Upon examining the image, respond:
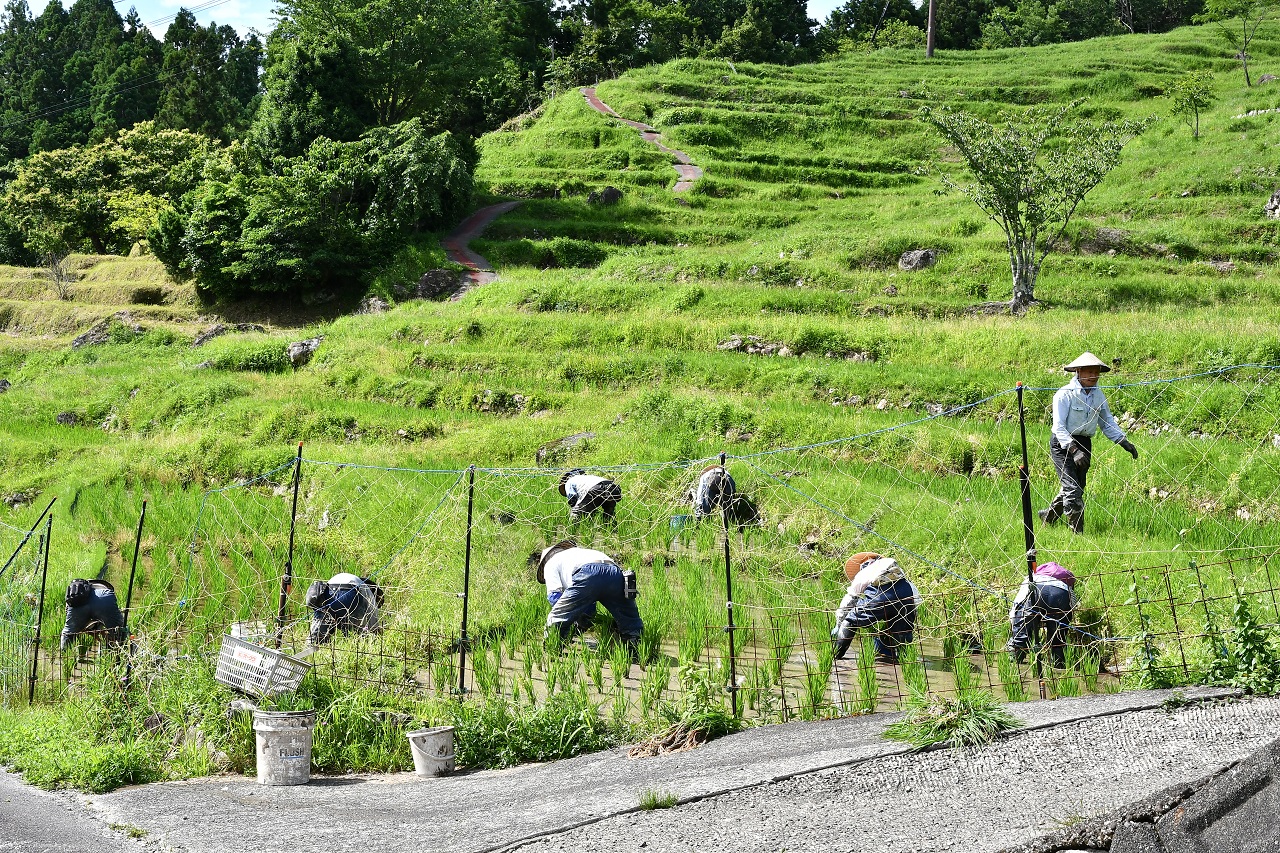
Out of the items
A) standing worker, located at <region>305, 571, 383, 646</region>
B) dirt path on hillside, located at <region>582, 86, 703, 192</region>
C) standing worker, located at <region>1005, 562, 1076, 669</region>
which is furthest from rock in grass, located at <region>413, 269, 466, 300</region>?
standing worker, located at <region>1005, 562, 1076, 669</region>

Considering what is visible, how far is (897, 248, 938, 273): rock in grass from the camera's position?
2522 centimetres

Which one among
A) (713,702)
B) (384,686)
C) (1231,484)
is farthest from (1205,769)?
(1231,484)

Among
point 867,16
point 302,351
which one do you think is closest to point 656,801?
point 302,351

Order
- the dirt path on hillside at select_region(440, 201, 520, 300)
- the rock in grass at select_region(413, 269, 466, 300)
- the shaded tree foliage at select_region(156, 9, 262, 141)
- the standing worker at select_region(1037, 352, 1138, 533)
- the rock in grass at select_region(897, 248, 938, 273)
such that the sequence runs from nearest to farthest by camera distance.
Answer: the standing worker at select_region(1037, 352, 1138, 533) < the rock in grass at select_region(897, 248, 938, 273) < the rock in grass at select_region(413, 269, 466, 300) < the dirt path on hillside at select_region(440, 201, 520, 300) < the shaded tree foliage at select_region(156, 9, 262, 141)

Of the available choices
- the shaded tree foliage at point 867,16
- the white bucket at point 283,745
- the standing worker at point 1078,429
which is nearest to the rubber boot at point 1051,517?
the standing worker at point 1078,429

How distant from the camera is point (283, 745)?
23.1ft

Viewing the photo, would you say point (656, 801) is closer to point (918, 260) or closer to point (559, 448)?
point (559, 448)

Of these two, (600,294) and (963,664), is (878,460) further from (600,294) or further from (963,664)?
(600,294)

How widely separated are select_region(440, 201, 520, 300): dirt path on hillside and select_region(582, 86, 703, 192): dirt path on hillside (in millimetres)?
5915

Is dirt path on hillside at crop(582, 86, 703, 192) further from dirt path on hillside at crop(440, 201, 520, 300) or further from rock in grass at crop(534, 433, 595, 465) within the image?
rock in grass at crop(534, 433, 595, 465)

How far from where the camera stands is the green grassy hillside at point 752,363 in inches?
469

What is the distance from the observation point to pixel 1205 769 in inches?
200

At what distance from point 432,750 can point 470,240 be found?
88.5ft

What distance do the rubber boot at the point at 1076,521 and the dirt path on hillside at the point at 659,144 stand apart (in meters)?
28.3
